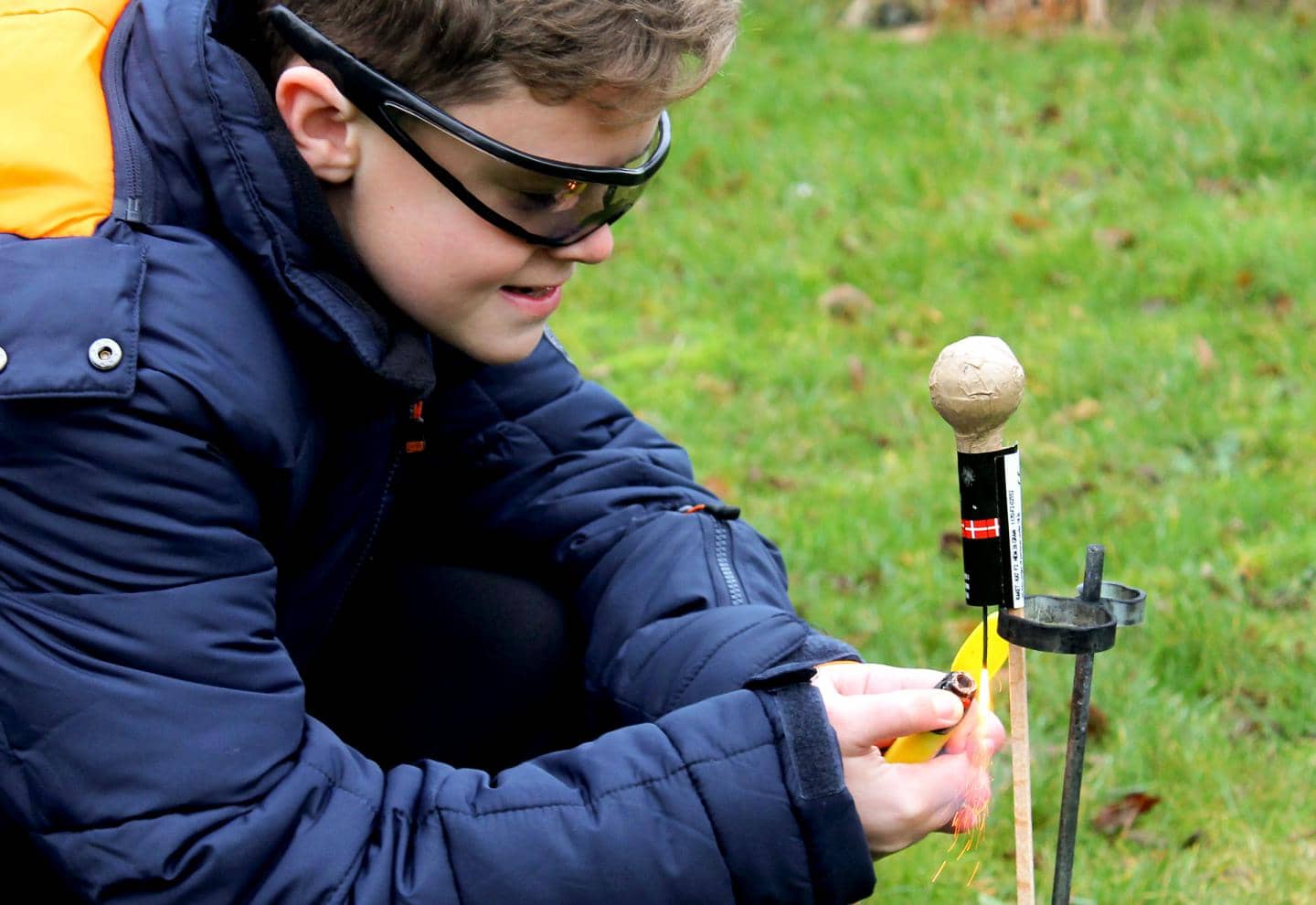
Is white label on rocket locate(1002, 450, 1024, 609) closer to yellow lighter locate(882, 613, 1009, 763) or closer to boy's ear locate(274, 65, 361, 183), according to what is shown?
yellow lighter locate(882, 613, 1009, 763)

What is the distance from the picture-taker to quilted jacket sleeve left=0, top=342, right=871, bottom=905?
1556 mm

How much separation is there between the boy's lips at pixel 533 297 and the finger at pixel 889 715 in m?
0.63

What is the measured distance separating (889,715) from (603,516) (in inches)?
30.9

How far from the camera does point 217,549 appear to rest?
5.35 ft

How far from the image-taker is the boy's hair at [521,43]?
1749 mm

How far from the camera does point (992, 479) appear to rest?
1520 mm

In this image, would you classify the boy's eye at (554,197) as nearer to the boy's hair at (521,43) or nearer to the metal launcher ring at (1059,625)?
the boy's hair at (521,43)

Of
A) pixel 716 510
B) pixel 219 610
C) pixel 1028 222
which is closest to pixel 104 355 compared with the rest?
pixel 219 610

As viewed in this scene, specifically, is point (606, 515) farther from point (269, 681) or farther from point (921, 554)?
point (921, 554)

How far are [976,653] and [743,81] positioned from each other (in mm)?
6021

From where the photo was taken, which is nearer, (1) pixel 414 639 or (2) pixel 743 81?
(1) pixel 414 639

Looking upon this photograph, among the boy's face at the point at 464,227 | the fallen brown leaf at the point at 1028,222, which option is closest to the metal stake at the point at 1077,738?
the boy's face at the point at 464,227

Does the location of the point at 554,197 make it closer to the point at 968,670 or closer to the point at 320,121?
the point at 320,121

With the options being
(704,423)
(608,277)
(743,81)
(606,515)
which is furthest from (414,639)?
(743,81)
